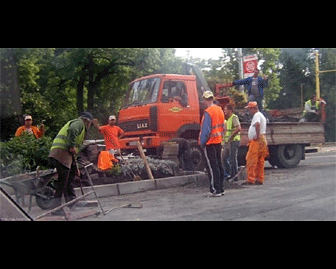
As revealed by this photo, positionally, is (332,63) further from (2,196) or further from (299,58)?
(2,196)

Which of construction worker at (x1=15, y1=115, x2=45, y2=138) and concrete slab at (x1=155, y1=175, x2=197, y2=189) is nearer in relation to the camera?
construction worker at (x1=15, y1=115, x2=45, y2=138)

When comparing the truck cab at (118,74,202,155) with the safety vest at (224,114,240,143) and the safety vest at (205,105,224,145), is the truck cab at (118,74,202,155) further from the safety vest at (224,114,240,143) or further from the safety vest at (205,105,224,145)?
the safety vest at (224,114,240,143)

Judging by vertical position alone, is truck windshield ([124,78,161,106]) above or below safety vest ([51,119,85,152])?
above

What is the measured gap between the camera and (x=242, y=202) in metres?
4.73

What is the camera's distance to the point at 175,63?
4754 mm

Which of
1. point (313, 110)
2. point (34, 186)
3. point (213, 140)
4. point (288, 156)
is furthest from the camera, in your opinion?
point (288, 156)

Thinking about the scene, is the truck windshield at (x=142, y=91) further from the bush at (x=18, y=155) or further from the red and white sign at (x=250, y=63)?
the bush at (x=18, y=155)

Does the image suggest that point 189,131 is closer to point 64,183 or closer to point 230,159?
point 230,159

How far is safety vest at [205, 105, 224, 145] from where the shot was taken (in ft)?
16.0

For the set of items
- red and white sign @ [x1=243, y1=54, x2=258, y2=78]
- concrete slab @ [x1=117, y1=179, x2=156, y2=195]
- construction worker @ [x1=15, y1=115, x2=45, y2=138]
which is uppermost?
red and white sign @ [x1=243, y1=54, x2=258, y2=78]

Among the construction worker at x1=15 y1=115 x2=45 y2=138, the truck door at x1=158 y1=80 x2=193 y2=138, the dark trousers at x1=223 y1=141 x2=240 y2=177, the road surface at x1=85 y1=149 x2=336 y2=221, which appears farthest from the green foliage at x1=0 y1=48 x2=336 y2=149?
the road surface at x1=85 y1=149 x2=336 y2=221

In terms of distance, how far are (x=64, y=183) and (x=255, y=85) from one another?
216 centimetres

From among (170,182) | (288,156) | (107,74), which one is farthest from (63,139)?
(288,156)
